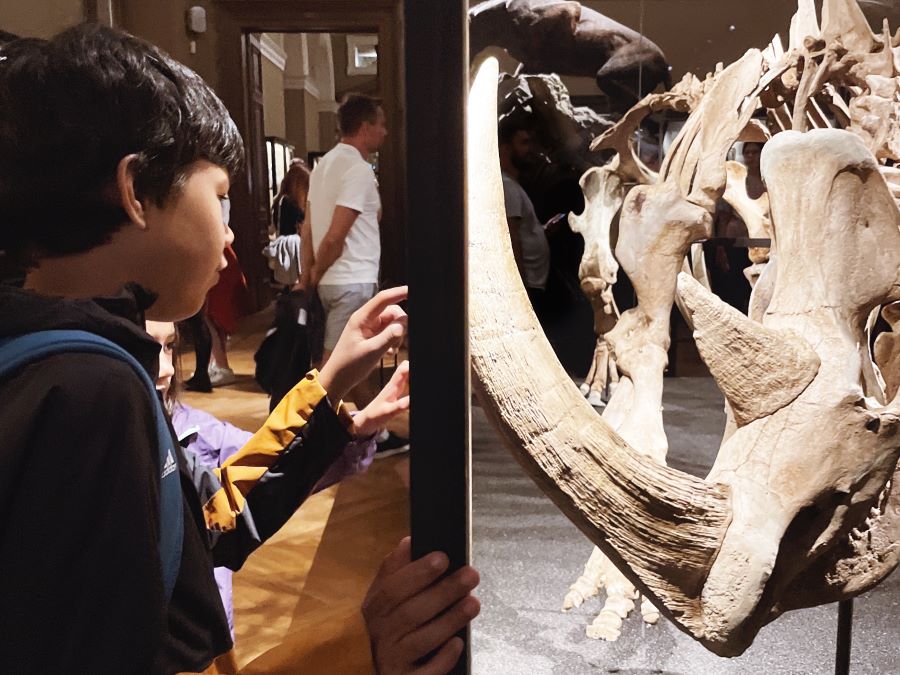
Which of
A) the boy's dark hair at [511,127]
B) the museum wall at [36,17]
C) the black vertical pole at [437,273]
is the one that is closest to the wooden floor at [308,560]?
the black vertical pole at [437,273]

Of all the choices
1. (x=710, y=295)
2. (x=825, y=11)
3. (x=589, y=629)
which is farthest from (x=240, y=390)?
(x=825, y=11)

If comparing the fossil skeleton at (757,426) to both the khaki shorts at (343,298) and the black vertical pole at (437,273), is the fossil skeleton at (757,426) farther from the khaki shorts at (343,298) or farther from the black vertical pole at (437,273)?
the black vertical pole at (437,273)

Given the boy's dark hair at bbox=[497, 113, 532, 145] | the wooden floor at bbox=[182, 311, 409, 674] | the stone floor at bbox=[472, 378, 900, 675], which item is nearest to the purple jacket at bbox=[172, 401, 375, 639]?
the wooden floor at bbox=[182, 311, 409, 674]

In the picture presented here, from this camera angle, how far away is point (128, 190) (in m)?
0.51

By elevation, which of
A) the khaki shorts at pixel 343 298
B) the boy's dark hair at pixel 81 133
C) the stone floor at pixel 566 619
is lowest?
the stone floor at pixel 566 619

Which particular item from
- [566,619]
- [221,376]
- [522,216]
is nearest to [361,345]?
[221,376]

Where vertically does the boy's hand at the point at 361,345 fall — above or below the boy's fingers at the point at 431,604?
above

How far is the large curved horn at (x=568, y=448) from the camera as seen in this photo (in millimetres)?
902

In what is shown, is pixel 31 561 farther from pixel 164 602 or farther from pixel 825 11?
pixel 825 11

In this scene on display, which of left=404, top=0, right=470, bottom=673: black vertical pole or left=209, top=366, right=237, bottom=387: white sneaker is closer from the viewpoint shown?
left=404, top=0, right=470, bottom=673: black vertical pole

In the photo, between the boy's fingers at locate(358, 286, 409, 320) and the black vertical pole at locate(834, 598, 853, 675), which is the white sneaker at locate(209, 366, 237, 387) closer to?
the boy's fingers at locate(358, 286, 409, 320)

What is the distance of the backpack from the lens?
18.3 inches

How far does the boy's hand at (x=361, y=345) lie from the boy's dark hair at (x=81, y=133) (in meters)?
0.20

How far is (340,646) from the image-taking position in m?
0.66
